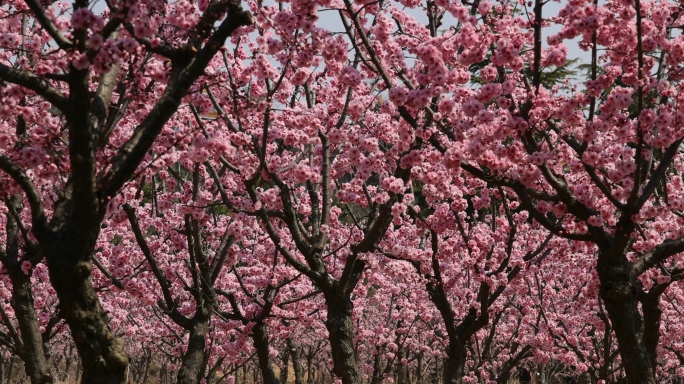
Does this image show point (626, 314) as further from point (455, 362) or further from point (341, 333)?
point (455, 362)

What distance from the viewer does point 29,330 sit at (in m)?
8.70

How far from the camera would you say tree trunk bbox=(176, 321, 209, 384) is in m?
10.2

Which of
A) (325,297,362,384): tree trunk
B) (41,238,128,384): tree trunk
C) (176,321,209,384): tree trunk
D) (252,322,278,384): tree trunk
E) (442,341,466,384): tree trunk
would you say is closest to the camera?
(41,238,128,384): tree trunk

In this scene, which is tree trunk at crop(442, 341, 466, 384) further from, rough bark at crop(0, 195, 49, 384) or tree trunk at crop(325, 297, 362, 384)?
rough bark at crop(0, 195, 49, 384)

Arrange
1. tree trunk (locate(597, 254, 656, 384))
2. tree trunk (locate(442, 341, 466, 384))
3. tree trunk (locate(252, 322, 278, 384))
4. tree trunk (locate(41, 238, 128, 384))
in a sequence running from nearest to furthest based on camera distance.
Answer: tree trunk (locate(41, 238, 128, 384)) → tree trunk (locate(597, 254, 656, 384)) → tree trunk (locate(442, 341, 466, 384)) → tree trunk (locate(252, 322, 278, 384))

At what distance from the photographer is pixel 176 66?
5770 mm

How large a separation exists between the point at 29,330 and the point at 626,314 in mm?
6984

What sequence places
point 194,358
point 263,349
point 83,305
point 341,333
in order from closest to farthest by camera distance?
point 83,305 → point 341,333 → point 194,358 → point 263,349

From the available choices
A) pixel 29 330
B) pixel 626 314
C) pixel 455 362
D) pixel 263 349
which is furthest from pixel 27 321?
pixel 626 314

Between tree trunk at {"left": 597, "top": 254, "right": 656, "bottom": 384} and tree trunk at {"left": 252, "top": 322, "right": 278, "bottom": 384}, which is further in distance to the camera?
tree trunk at {"left": 252, "top": 322, "right": 278, "bottom": 384}

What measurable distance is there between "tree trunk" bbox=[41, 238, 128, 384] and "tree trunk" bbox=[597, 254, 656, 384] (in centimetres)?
494

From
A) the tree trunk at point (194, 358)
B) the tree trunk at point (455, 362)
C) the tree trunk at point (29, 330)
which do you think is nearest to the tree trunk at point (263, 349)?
the tree trunk at point (194, 358)

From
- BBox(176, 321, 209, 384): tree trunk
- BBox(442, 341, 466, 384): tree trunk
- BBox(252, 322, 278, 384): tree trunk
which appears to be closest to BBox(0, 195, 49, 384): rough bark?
BBox(176, 321, 209, 384): tree trunk

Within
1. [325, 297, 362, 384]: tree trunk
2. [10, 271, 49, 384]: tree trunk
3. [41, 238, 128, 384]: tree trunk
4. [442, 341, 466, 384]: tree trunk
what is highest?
[442, 341, 466, 384]: tree trunk
